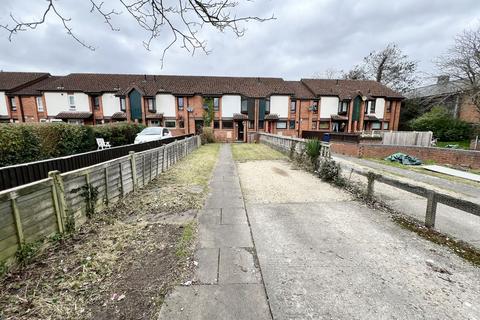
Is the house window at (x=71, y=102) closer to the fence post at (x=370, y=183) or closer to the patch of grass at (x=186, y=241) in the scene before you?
the patch of grass at (x=186, y=241)

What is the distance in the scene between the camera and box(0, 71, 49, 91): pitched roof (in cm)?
2930

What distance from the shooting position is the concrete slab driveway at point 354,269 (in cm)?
218

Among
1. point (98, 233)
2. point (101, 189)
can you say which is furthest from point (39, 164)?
point (98, 233)

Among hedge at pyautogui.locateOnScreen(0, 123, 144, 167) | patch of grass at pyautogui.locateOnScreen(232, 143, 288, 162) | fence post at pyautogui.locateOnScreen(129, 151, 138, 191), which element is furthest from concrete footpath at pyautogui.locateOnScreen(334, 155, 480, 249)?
hedge at pyautogui.locateOnScreen(0, 123, 144, 167)

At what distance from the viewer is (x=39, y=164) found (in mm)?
4031

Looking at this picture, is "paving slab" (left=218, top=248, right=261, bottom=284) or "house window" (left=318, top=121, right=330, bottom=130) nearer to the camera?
"paving slab" (left=218, top=248, right=261, bottom=284)

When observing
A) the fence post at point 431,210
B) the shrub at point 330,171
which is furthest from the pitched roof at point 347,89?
the fence post at point 431,210

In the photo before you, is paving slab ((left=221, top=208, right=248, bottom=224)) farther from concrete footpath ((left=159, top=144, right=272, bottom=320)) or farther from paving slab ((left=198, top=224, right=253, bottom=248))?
paving slab ((left=198, top=224, right=253, bottom=248))

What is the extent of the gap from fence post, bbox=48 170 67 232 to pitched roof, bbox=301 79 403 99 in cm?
3335

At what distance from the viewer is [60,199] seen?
3369mm

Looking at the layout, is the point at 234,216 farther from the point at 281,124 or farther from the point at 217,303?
the point at 281,124

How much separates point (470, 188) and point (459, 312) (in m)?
8.29

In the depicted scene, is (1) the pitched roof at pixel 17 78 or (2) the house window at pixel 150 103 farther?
(1) the pitched roof at pixel 17 78

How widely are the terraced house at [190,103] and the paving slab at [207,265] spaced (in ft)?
85.1
